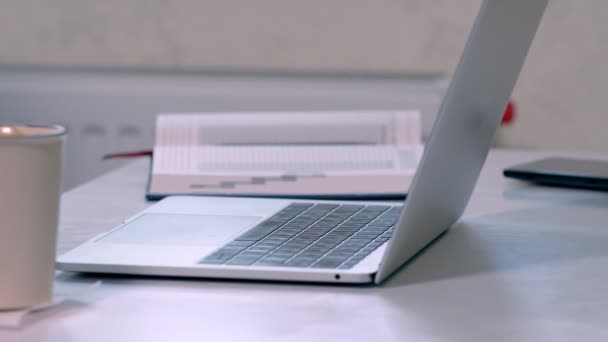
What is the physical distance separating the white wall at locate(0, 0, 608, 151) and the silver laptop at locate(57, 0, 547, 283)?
0.94m

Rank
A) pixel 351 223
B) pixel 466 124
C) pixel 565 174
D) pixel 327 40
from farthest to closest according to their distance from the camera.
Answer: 1. pixel 327 40
2. pixel 565 174
3. pixel 351 223
4. pixel 466 124

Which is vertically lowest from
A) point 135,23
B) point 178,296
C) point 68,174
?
point 68,174

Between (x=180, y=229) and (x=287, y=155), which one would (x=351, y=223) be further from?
(x=287, y=155)

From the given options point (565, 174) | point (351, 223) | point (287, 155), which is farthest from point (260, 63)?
point (351, 223)

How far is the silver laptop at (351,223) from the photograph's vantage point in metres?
0.68

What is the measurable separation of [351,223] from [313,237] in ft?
0.26

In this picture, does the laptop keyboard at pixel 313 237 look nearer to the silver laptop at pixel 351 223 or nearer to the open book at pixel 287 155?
the silver laptop at pixel 351 223

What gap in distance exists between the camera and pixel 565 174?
1147 millimetres

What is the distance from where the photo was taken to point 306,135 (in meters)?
1.26

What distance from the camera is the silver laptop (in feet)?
2.22

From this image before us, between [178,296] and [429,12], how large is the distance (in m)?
1.29

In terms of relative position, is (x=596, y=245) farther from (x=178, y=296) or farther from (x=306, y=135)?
(x=306, y=135)

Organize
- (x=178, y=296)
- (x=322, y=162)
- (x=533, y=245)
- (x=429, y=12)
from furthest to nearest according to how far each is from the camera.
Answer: (x=429, y=12) → (x=322, y=162) → (x=533, y=245) → (x=178, y=296)

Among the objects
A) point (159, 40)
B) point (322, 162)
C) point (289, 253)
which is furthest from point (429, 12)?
point (289, 253)
